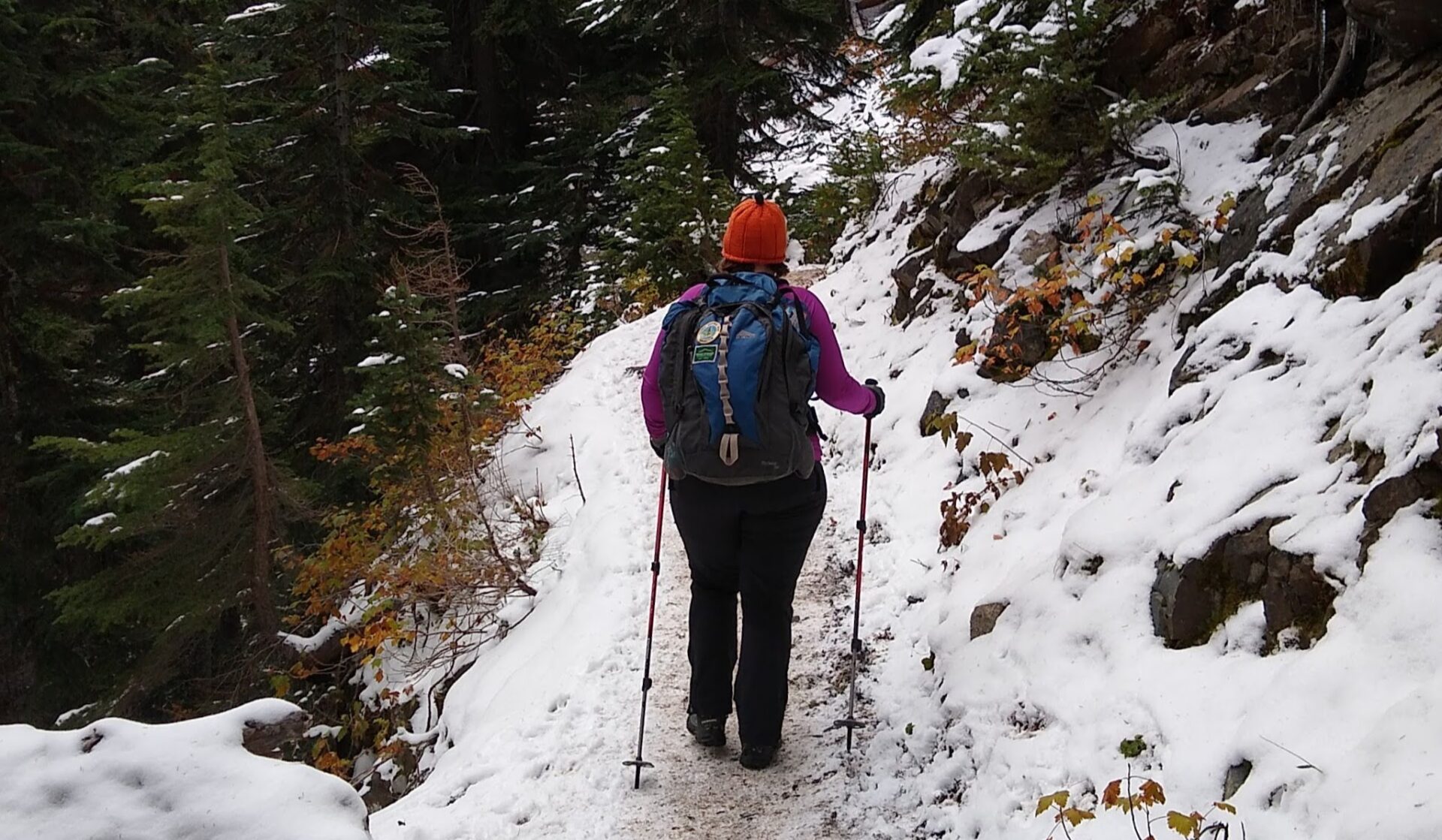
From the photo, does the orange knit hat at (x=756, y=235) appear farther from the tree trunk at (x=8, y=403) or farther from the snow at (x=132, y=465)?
the tree trunk at (x=8, y=403)

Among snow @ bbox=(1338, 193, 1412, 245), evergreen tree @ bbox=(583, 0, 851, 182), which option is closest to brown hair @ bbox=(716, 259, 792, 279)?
snow @ bbox=(1338, 193, 1412, 245)

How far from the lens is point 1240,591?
3.31 meters

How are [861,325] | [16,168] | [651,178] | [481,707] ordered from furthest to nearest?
[651,178]
[16,168]
[861,325]
[481,707]

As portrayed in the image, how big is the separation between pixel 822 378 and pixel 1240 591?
70.1 inches

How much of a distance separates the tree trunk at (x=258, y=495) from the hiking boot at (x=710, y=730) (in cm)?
686

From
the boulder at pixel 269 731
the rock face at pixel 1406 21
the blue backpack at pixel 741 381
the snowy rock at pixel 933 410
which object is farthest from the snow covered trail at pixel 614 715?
the rock face at pixel 1406 21

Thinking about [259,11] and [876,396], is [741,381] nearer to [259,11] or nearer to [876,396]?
[876,396]

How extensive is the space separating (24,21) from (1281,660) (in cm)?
1567

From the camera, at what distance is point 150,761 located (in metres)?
2.75

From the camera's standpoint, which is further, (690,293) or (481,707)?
(481,707)

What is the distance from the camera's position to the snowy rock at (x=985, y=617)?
4.31 meters

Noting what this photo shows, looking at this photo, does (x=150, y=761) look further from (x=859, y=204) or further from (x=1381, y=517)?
(x=859, y=204)

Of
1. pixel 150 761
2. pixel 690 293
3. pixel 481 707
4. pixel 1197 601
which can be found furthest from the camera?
pixel 481 707

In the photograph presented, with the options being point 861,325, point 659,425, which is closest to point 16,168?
point 861,325
